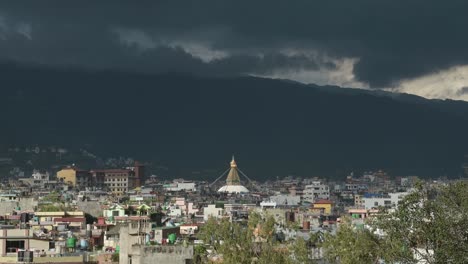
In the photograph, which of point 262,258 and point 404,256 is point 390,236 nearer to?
point 404,256

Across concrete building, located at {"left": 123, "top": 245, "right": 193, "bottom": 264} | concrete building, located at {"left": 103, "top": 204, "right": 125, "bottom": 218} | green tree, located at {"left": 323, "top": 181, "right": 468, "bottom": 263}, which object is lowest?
concrete building, located at {"left": 123, "top": 245, "right": 193, "bottom": 264}

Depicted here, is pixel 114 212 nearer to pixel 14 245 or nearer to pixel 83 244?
pixel 83 244

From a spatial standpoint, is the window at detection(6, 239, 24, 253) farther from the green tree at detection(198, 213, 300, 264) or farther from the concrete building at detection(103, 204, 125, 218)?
the concrete building at detection(103, 204, 125, 218)

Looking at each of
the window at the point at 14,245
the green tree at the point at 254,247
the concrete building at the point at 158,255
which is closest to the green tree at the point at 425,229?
the green tree at the point at 254,247

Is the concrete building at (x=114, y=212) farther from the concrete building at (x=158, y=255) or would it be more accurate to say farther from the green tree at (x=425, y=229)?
the green tree at (x=425, y=229)

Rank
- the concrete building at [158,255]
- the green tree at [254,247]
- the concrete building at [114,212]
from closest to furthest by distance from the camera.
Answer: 1. the concrete building at [158,255]
2. the green tree at [254,247]
3. the concrete building at [114,212]

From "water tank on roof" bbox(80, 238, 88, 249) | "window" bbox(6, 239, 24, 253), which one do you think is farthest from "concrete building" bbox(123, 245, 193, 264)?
"water tank on roof" bbox(80, 238, 88, 249)

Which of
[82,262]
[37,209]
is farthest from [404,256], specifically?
[37,209]

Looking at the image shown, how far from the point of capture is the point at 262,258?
45.9 metres

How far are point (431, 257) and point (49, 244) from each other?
2665 cm

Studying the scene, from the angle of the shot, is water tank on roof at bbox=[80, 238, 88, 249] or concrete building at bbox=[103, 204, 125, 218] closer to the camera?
water tank on roof at bbox=[80, 238, 88, 249]

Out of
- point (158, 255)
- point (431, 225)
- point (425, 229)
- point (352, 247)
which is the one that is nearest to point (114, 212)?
point (158, 255)

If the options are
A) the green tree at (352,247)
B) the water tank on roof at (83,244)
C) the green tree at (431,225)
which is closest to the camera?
the green tree at (431,225)

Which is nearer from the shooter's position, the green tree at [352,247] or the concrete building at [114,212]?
the green tree at [352,247]
